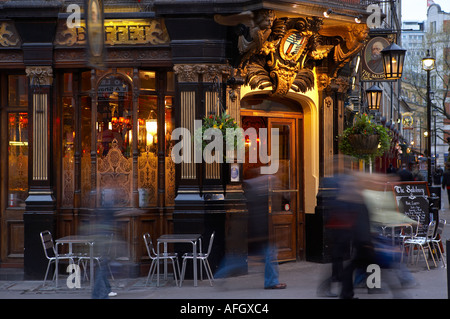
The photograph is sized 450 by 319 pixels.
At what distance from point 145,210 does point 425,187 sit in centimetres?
605

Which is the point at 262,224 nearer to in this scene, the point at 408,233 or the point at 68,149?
the point at 68,149

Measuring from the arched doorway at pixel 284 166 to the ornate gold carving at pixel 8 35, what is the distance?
4.49m

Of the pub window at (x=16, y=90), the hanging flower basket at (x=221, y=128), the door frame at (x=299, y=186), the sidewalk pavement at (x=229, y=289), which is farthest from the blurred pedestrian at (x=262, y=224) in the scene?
the pub window at (x=16, y=90)

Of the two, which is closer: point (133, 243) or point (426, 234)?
point (133, 243)

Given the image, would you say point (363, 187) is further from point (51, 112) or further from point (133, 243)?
point (51, 112)

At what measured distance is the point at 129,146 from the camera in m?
12.4

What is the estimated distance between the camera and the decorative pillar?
1216 centimetres

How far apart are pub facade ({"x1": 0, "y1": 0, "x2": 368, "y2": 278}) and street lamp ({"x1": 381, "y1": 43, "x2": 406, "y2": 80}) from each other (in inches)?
98.1

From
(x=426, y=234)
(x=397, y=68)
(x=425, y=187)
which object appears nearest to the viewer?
(x=426, y=234)

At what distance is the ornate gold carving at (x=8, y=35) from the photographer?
12320 millimetres

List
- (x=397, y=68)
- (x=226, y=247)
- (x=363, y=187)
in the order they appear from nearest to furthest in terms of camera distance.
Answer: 1. (x=363, y=187)
2. (x=226, y=247)
3. (x=397, y=68)

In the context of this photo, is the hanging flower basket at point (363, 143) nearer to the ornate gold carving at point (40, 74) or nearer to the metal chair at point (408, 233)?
the metal chair at point (408, 233)

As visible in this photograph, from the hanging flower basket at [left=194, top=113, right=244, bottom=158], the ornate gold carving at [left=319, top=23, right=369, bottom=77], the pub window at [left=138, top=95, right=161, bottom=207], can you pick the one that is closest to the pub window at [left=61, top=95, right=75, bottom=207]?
the pub window at [left=138, top=95, right=161, bottom=207]
